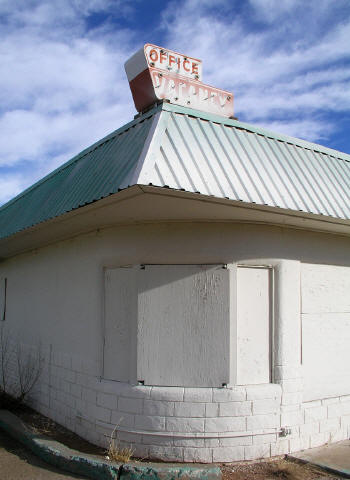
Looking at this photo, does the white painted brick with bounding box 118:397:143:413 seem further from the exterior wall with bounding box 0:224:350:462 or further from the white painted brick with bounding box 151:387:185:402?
the white painted brick with bounding box 151:387:185:402

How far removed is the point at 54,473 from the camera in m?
5.09

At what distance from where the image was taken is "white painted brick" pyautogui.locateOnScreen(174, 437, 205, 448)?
16.8 feet

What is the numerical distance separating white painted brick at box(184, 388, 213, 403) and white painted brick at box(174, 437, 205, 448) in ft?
1.33

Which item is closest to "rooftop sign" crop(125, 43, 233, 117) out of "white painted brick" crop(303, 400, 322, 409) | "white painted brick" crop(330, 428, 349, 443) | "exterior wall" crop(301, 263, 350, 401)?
"exterior wall" crop(301, 263, 350, 401)

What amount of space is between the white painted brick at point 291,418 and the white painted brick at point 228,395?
0.61 meters

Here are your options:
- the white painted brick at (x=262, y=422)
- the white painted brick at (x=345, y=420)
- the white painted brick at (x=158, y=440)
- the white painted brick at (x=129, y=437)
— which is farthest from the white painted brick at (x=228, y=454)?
the white painted brick at (x=345, y=420)

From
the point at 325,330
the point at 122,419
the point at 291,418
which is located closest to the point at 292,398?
the point at 291,418

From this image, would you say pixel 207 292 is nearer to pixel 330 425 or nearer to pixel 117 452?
pixel 117 452

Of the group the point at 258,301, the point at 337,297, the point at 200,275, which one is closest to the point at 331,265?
the point at 337,297

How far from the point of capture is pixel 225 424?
5.15 metres

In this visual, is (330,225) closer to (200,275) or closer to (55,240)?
(200,275)

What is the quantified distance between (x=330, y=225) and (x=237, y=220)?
1286mm

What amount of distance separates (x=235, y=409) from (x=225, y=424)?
0.62 feet

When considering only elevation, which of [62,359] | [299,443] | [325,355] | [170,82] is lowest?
[299,443]
